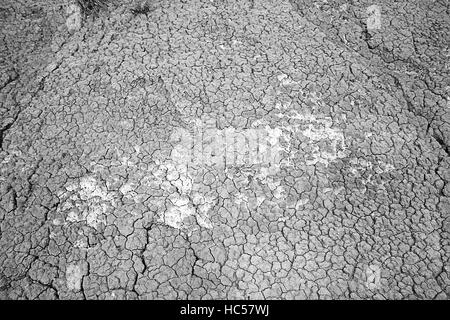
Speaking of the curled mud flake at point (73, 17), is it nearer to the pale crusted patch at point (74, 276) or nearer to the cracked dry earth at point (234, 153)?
the cracked dry earth at point (234, 153)

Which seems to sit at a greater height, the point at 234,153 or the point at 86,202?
the point at 234,153

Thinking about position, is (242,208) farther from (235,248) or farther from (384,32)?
(384,32)

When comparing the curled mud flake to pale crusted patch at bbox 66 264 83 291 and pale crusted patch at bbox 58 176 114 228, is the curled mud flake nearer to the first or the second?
pale crusted patch at bbox 58 176 114 228

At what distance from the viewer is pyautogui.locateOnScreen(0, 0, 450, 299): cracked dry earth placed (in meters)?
1.76

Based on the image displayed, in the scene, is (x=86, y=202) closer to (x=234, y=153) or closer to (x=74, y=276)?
(x=74, y=276)

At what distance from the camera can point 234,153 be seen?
2.08 meters

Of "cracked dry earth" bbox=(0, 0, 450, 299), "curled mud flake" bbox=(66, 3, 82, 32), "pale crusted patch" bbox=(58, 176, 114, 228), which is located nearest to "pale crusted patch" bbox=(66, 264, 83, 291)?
"cracked dry earth" bbox=(0, 0, 450, 299)

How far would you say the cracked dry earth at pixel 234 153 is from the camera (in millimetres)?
1757

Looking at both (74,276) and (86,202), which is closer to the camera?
(74,276)

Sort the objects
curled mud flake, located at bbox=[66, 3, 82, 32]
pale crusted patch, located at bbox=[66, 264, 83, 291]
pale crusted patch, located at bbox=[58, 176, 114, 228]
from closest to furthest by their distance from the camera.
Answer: pale crusted patch, located at bbox=[66, 264, 83, 291] → pale crusted patch, located at bbox=[58, 176, 114, 228] → curled mud flake, located at bbox=[66, 3, 82, 32]

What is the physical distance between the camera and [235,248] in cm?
182

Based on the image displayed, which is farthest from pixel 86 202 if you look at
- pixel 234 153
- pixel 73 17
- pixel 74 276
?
pixel 73 17

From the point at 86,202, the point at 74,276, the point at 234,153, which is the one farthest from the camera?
the point at 234,153
